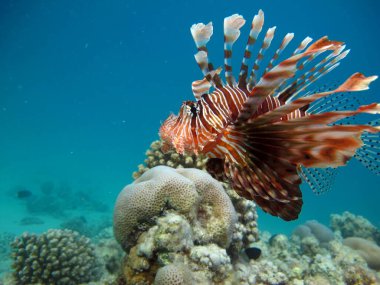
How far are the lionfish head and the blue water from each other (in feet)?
98.2

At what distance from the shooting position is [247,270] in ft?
14.3

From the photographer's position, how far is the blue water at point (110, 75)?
51656 mm

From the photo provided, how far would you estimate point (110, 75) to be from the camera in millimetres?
97375

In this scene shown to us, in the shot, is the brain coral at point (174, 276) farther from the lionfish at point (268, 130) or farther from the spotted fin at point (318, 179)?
the spotted fin at point (318, 179)

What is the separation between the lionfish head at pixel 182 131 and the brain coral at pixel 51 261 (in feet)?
16.0

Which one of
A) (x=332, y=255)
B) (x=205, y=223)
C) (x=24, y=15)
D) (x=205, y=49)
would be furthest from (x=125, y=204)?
(x=24, y=15)

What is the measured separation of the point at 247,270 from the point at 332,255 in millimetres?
4349

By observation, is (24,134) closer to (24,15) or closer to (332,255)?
(24,15)

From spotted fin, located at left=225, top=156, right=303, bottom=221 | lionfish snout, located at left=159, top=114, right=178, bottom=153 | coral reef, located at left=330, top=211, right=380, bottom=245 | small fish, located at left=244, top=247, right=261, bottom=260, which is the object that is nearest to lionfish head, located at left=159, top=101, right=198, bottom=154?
lionfish snout, located at left=159, top=114, right=178, bottom=153

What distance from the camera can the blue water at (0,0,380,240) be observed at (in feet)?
169

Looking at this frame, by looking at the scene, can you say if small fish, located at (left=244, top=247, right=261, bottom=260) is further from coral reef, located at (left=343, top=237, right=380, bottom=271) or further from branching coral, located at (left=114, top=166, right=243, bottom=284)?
coral reef, located at (left=343, top=237, right=380, bottom=271)

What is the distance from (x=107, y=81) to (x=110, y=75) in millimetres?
2570

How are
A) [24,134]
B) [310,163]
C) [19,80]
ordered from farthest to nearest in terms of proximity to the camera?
[19,80]
[24,134]
[310,163]

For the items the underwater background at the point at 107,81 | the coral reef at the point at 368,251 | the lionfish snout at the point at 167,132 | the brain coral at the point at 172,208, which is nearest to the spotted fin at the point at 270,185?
the lionfish snout at the point at 167,132
